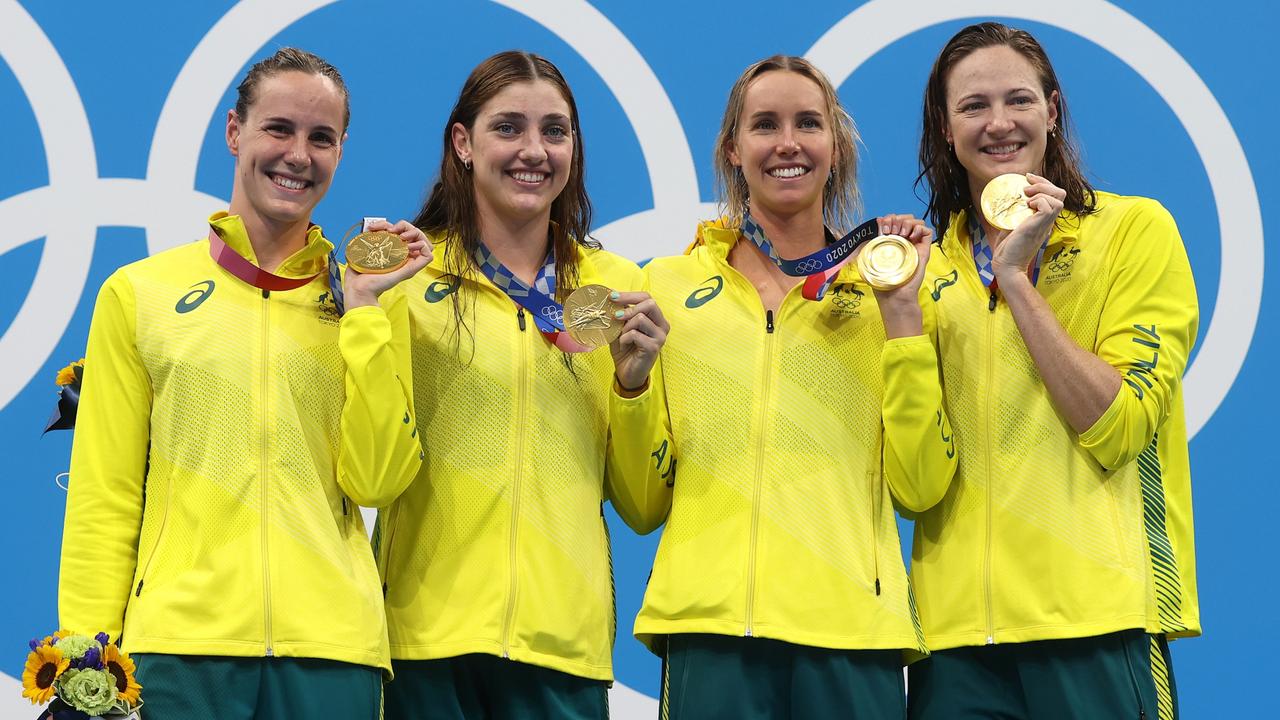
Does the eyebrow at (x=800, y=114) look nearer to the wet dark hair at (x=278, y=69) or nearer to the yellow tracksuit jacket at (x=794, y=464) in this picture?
the yellow tracksuit jacket at (x=794, y=464)

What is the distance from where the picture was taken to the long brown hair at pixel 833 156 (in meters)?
3.44

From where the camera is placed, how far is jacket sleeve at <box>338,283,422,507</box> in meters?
3.01

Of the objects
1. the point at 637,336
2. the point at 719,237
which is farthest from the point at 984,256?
the point at 637,336

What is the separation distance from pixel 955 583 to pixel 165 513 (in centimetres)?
162

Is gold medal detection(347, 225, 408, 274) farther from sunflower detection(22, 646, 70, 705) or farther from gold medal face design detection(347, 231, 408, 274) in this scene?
sunflower detection(22, 646, 70, 705)

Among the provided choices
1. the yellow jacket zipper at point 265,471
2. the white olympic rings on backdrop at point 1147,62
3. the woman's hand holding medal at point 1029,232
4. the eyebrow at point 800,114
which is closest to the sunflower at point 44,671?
the yellow jacket zipper at point 265,471

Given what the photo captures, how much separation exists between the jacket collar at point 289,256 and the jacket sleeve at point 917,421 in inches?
47.8

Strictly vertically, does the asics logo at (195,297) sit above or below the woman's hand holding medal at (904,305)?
below

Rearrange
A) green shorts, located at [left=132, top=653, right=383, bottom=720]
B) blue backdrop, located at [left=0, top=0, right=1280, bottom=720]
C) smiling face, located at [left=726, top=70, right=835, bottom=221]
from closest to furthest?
green shorts, located at [left=132, top=653, right=383, bottom=720] → smiling face, located at [left=726, top=70, right=835, bottom=221] → blue backdrop, located at [left=0, top=0, right=1280, bottom=720]

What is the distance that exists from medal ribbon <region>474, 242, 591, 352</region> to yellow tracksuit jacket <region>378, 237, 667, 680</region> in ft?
0.07

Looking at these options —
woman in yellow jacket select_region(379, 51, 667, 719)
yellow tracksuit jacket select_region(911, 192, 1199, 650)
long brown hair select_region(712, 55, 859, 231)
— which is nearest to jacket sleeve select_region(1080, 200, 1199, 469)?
yellow tracksuit jacket select_region(911, 192, 1199, 650)

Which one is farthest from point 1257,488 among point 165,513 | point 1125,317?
point 165,513

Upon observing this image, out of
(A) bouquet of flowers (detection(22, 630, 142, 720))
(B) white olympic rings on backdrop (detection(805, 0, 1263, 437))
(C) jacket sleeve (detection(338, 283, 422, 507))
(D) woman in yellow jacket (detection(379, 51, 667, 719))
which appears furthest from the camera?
(B) white olympic rings on backdrop (detection(805, 0, 1263, 437))

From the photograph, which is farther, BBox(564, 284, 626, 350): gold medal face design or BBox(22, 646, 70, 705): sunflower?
BBox(564, 284, 626, 350): gold medal face design
